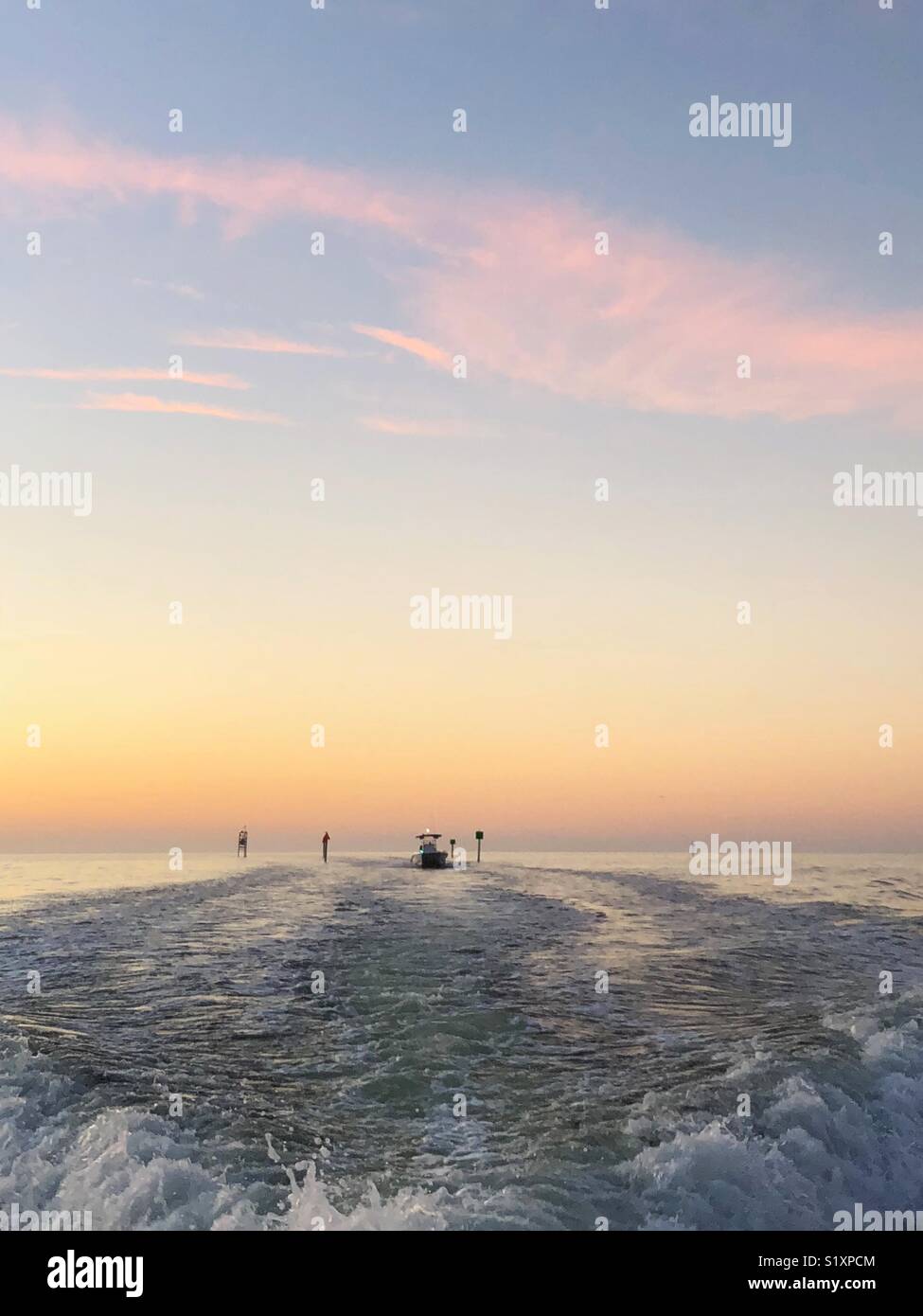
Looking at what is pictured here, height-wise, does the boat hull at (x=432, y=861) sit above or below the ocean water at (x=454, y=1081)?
below

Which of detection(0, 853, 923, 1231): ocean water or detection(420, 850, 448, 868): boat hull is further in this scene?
detection(420, 850, 448, 868): boat hull

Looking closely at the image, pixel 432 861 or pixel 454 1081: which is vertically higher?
pixel 454 1081

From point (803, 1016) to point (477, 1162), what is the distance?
1085 cm

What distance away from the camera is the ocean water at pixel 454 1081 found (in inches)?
409

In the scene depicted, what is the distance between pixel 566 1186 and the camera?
1046 cm

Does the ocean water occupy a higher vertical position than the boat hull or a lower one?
higher

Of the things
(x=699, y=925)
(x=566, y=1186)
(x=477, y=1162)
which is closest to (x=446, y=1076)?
(x=477, y=1162)


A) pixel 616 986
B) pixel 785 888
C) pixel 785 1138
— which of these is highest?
pixel 785 1138

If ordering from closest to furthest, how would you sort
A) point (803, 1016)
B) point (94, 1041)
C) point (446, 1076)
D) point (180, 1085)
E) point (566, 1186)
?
point (566, 1186) → point (180, 1085) → point (446, 1076) → point (94, 1041) → point (803, 1016)

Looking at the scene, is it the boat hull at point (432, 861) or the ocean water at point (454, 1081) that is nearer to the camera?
the ocean water at point (454, 1081)

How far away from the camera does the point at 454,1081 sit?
1449 centimetres

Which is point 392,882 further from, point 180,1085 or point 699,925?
point 180,1085

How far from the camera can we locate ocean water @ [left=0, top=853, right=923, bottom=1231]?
10398 millimetres
